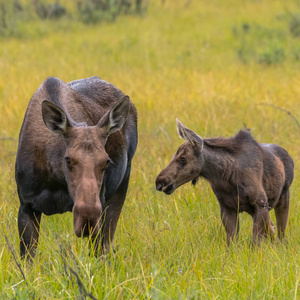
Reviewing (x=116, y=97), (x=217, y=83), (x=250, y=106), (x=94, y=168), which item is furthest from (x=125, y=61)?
(x=94, y=168)

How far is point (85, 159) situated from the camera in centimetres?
392

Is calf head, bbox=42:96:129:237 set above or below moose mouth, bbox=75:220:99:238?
above

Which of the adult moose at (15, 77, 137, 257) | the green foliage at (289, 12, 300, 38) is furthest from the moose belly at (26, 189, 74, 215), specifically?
the green foliage at (289, 12, 300, 38)

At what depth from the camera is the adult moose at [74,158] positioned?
3881 mm

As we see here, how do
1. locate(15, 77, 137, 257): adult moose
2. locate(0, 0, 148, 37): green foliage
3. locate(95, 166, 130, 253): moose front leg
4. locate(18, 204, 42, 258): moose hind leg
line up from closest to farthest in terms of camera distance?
locate(15, 77, 137, 257): adult moose < locate(18, 204, 42, 258): moose hind leg < locate(95, 166, 130, 253): moose front leg < locate(0, 0, 148, 37): green foliage

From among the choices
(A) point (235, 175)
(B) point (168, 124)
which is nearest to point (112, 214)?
(A) point (235, 175)

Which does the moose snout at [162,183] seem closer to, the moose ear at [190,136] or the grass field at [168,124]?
the grass field at [168,124]

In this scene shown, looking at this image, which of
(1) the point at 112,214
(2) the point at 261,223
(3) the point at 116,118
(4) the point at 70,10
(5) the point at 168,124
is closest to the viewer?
(3) the point at 116,118

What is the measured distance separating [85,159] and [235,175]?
6.07 feet

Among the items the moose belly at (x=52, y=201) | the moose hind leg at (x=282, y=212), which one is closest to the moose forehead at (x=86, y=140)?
the moose belly at (x=52, y=201)

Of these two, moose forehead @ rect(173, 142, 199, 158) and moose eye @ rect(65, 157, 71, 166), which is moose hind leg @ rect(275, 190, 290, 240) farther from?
moose eye @ rect(65, 157, 71, 166)

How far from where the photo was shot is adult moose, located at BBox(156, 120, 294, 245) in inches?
205

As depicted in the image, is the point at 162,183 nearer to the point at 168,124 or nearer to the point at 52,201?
the point at 52,201

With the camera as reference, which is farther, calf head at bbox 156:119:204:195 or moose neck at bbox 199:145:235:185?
moose neck at bbox 199:145:235:185
